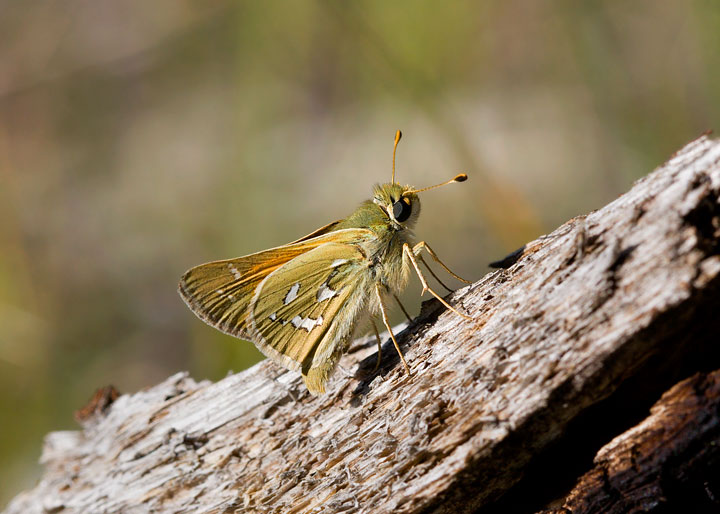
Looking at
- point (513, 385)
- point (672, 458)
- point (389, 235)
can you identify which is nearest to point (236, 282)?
point (389, 235)

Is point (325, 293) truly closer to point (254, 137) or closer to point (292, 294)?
point (292, 294)

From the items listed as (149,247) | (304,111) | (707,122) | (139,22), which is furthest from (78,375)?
(707,122)

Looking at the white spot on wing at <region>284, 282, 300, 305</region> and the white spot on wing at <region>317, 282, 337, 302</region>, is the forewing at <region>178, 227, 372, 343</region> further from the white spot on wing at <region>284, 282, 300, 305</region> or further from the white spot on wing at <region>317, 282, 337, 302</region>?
the white spot on wing at <region>317, 282, 337, 302</region>

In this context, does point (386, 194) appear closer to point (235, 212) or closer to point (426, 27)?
point (235, 212)

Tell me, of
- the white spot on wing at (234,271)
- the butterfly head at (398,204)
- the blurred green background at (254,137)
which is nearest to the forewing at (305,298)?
the white spot on wing at (234,271)

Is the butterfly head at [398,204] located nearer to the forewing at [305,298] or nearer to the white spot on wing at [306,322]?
the forewing at [305,298]

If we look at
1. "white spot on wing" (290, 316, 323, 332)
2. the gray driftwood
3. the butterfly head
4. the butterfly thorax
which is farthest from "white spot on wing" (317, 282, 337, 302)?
the butterfly head
